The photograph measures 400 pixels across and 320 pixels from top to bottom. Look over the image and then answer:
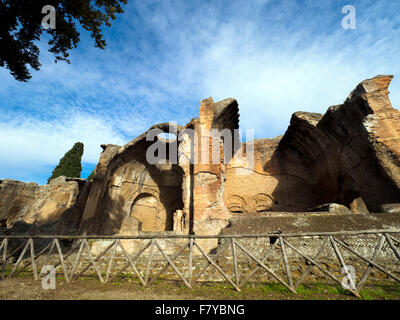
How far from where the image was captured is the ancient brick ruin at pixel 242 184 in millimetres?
7430

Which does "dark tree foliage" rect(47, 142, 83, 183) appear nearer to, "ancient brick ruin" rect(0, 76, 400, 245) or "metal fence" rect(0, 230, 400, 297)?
"ancient brick ruin" rect(0, 76, 400, 245)

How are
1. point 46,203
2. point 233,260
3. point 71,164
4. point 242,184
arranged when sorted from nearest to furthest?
1. point 233,260
2. point 242,184
3. point 46,203
4. point 71,164

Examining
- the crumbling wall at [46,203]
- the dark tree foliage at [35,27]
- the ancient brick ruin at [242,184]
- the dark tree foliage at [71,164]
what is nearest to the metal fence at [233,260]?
the ancient brick ruin at [242,184]

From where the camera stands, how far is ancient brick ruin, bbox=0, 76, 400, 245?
7.43 meters

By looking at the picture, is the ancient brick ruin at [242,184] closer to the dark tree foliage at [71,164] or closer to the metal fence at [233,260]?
the metal fence at [233,260]

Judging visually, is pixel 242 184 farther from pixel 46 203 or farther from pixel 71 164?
pixel 71 164

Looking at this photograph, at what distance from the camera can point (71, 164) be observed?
2222 centimetres

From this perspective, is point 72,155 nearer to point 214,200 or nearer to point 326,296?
point 214,200

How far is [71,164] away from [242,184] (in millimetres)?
19088

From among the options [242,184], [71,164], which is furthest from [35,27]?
[71,164]

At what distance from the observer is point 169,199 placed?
1577 centimetres
